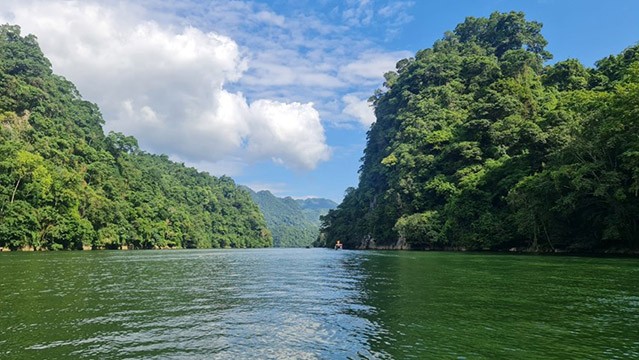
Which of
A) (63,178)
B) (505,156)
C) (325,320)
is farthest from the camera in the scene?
(63,178)

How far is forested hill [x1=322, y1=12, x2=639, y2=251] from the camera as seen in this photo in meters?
47.1

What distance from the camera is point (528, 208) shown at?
57812 mm

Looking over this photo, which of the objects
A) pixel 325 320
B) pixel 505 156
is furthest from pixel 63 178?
pixel 325 320

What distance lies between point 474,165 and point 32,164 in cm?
8366

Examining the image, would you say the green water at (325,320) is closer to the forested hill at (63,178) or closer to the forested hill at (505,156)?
the forested hill at (505,156)

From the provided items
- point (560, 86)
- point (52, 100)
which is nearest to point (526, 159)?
point (560, 86)

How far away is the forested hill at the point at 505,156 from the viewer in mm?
47125

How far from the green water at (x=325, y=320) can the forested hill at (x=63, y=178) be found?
2473 inches

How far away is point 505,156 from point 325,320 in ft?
245

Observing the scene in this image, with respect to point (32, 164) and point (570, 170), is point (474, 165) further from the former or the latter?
point (32, 164)

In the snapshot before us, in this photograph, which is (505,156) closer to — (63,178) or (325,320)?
(325,320)

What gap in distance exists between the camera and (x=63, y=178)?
88062 millimetres

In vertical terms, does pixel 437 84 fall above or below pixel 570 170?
above

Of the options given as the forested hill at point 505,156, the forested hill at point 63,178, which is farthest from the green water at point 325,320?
the forested hill at point 63,178
